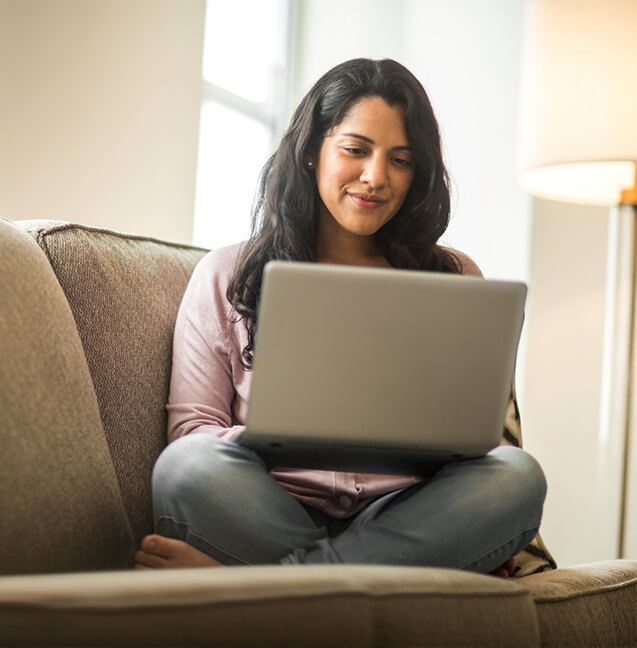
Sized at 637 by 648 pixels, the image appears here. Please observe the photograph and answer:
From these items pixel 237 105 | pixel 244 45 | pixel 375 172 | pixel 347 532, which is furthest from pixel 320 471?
pixel 244 45

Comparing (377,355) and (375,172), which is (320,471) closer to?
(377,355)

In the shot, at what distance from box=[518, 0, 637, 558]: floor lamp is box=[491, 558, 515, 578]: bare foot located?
3.28 ft

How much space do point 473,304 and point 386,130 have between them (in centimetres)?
63

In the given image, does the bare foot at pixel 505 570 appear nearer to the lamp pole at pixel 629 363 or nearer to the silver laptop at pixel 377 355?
the silver laptop at pixel 377 355

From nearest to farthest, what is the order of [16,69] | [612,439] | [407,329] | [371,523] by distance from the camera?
[407,329] < [371,523] < [16,69] < [612,439]

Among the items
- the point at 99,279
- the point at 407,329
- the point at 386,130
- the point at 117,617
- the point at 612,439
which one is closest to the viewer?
the point at 117,617

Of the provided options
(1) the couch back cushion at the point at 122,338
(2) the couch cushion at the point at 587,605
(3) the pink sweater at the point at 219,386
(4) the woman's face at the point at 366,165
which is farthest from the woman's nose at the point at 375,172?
(2) the couch cushion at the point at 587,605

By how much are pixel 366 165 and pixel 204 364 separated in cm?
44

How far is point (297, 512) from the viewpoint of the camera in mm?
1026

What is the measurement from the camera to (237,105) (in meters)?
2.71

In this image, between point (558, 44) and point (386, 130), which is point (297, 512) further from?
point (558, 44)

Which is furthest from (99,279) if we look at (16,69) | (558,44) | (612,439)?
(612,439)

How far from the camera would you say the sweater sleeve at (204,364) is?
120 cm

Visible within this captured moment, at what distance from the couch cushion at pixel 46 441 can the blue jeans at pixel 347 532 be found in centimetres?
8
